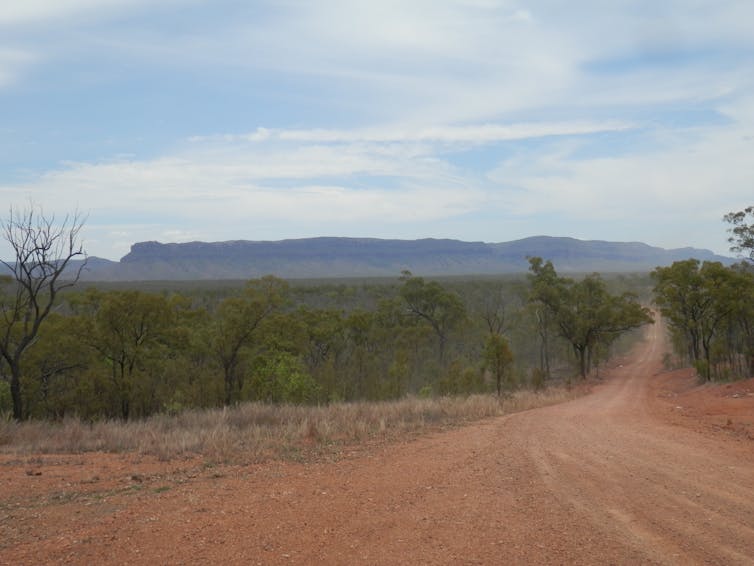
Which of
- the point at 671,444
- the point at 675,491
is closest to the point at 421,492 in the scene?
the point at 675,491

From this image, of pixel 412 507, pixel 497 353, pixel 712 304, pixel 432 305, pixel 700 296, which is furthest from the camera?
pixel 432 305

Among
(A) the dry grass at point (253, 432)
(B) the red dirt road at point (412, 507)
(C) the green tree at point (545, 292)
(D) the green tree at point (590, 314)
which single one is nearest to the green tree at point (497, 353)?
(A) the dry grass at point (253, 432)

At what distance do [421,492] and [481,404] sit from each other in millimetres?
10884

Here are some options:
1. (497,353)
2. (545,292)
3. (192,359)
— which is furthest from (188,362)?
(545,292)

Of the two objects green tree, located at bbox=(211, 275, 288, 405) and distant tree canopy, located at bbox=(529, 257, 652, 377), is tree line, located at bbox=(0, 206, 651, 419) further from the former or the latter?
distant tree canopy, located at bbox=(529, 257, 652, 377)

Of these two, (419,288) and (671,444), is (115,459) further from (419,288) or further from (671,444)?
(419,288)

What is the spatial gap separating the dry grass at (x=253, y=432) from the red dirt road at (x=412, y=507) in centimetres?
93

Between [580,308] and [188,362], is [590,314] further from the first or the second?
[188,362]

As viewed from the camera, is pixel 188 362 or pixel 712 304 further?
pixel 712 304

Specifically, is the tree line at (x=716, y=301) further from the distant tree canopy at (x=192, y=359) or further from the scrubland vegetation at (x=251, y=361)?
the distant tree canopy at (x=192, y=359)

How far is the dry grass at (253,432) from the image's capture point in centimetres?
1173

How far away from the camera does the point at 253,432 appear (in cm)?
1354

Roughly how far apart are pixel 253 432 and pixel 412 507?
695 centimetres

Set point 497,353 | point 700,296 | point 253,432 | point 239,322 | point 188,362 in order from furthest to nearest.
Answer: point 700,296 → point 497,353 → point 188,362 → point 239,322 → point 253,432
